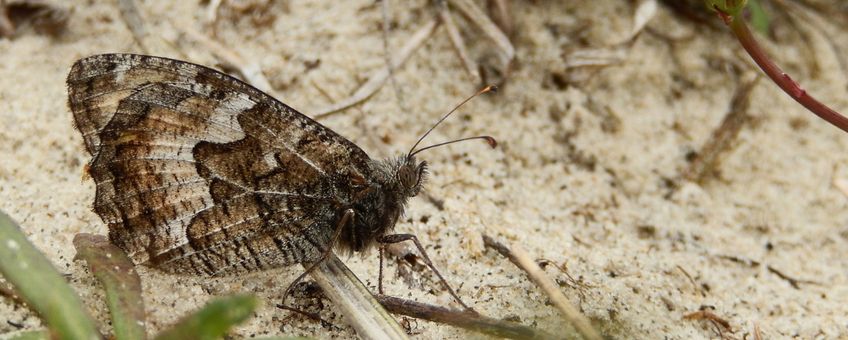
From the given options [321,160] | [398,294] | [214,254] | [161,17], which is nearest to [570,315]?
[398,294]

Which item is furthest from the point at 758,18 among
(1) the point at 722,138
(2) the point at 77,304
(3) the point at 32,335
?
(3) the point at 32,335

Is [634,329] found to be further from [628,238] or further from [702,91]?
[702,91]

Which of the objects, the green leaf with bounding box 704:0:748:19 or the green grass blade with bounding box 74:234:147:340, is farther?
the green leaf with bounding box 704:0:748:19

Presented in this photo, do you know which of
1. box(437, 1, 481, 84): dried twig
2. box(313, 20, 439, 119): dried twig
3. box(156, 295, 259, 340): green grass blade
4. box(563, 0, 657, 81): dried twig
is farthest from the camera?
box(563, 0, 657, 81): dried twig

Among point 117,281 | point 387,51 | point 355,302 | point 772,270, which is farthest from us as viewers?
point 387,51

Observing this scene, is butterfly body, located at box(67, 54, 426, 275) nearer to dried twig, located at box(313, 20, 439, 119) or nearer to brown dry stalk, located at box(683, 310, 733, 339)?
dried twig, located at box(313, 20, 439, 119)

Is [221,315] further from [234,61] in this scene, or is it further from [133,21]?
[133,21]

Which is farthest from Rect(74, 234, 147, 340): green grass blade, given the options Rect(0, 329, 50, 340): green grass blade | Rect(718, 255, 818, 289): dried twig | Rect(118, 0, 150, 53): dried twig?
Rect(718, 255, 818, 289): dried twig
